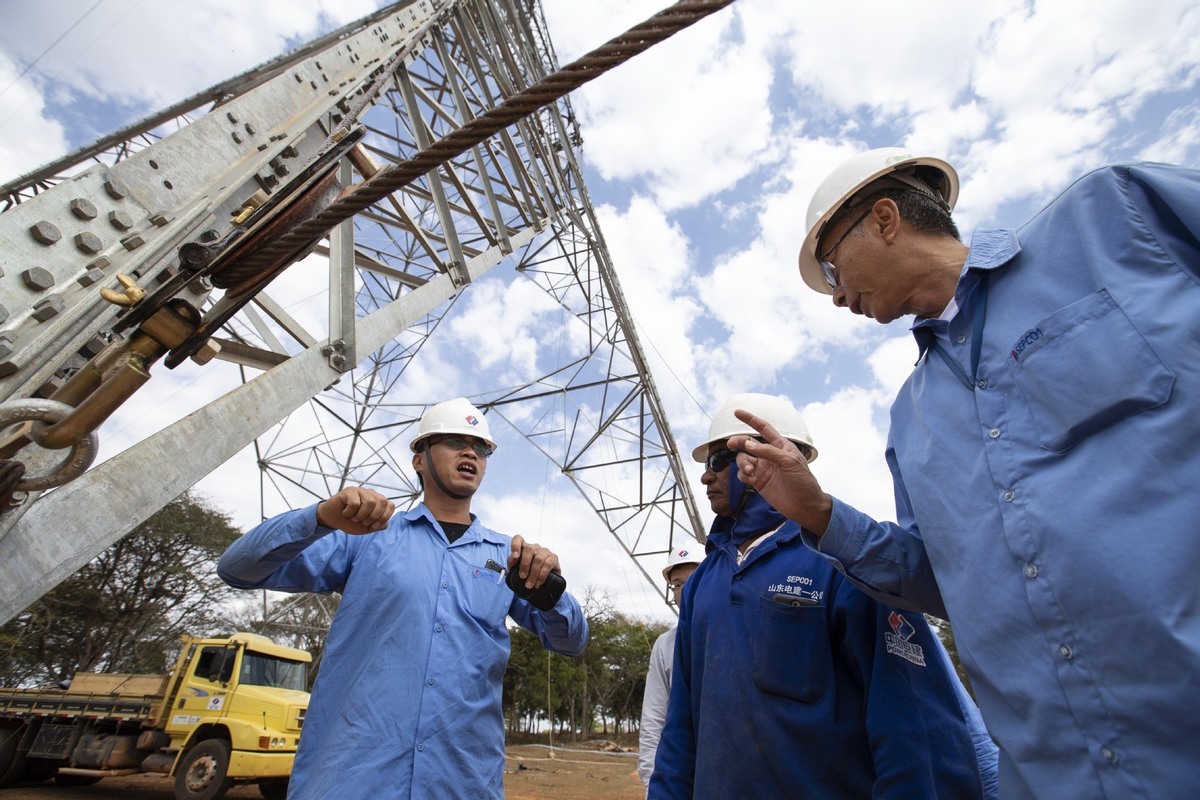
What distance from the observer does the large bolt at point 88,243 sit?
→ 1.88 meters

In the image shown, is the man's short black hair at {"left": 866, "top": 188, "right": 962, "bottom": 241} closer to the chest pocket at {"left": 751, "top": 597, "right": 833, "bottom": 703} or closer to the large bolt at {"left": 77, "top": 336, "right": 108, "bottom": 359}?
the chest pocket at {"left": 751, "top": 597, "right": 833, "bottom": 703}

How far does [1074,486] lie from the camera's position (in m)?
1.14

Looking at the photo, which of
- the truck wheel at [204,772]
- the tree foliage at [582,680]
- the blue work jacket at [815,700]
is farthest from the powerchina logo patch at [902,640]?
the tree foliage at [582,680]

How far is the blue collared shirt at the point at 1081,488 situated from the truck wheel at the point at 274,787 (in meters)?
10.9

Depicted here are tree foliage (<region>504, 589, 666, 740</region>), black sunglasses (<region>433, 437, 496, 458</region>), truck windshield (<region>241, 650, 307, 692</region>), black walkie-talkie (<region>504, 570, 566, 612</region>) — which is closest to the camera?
black walkie-talkie (<region>504, 570, 566, 612</region>)

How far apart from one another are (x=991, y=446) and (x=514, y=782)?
46.9 feet

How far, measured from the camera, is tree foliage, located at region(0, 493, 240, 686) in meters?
17.5

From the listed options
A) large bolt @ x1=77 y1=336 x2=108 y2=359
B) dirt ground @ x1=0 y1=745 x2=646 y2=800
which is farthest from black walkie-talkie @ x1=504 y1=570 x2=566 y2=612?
dirt ground @ x1=0 y1=745 x2=646 y2=800

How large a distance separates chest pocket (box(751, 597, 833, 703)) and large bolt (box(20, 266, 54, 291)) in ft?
7.39

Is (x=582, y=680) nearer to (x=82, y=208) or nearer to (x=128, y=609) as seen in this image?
(x=128, y=609)

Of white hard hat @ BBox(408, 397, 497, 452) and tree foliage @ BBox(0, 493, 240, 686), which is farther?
tree foliage @ BBox(0, 493, 240, 686)

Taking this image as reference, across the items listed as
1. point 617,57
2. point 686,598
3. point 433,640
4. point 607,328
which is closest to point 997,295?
point 617,57

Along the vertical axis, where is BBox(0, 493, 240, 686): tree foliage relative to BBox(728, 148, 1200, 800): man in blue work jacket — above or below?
above

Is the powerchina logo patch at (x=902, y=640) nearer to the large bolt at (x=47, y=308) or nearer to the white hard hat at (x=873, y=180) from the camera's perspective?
the white hard hat at (x=873, y=180)
